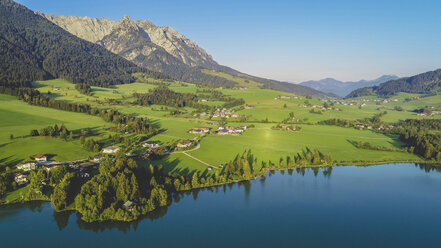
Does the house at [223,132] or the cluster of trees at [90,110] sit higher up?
the cluster of trees at [90,110]

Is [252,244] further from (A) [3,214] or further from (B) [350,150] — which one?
(B) [350,150]

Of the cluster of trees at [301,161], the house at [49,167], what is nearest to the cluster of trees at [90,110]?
the house at [49,167]

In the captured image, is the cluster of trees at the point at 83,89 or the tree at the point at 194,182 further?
the cluster of trees at the point at 83,89

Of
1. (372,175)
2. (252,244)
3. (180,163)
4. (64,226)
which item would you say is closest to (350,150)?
(372,175)

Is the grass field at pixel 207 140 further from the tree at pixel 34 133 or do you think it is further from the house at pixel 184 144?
the house at pixel 184 144

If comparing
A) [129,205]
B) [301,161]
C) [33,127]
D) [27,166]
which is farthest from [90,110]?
[301,161]

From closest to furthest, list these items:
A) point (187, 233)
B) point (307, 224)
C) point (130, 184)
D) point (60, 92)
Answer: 1. point (187, 233)
2. point (307, 224)
3. point (130, 184)
4. point (60, 92)

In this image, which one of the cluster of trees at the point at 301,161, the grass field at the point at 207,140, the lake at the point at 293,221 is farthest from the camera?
the cluster of trees at the point at 301,161

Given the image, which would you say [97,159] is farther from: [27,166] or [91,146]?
[27,166]

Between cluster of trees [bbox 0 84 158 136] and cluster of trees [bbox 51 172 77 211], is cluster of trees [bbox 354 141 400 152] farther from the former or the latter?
cluster of trees [bbox 51 172 77 211]
